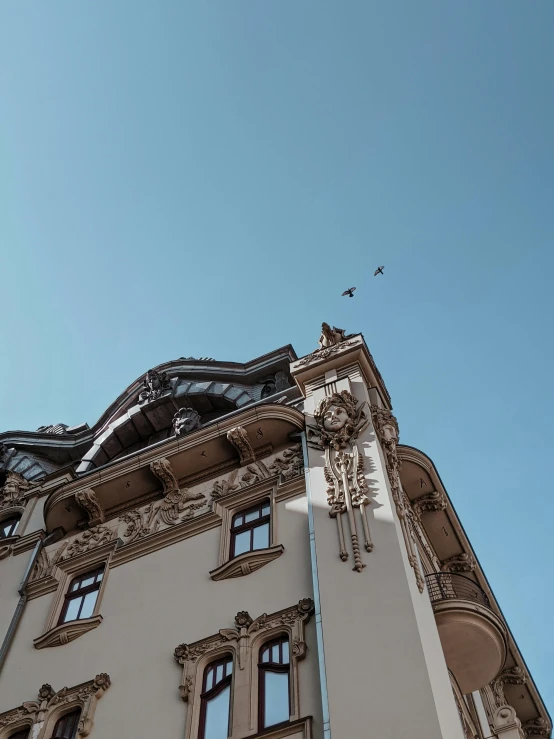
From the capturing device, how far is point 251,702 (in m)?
12.8

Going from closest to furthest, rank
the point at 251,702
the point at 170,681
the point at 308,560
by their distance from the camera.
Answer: the point at 251,702 → the point at 170,681 → the point at 308,560

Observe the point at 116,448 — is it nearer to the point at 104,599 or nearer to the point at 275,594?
the point at 104,599

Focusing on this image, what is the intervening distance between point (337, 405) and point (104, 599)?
21.3 ft

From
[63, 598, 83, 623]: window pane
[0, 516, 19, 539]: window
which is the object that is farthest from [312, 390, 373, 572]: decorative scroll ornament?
[0, 516, 19, 539]: window

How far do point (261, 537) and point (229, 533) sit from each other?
860 millimetres

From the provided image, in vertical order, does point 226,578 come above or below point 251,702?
above

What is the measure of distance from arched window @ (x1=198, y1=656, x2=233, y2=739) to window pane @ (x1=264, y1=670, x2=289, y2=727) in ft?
2.16

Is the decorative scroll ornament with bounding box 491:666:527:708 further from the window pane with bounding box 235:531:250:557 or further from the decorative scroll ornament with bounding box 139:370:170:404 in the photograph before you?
the decorative scroll ornament with bounding box 139:370:170:404

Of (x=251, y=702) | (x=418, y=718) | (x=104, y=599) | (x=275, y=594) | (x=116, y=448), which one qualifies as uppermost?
(x=116, y=448)

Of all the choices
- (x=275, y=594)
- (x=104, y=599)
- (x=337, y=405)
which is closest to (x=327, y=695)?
(x=275, y=594)

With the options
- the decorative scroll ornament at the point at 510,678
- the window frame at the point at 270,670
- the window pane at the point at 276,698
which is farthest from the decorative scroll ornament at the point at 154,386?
the window pane at the point at 276,698

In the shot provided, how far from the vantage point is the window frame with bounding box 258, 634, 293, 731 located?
40.8 feet

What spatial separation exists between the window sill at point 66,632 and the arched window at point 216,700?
337 centimetres

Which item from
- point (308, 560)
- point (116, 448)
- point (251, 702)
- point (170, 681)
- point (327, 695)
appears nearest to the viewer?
point (327, 695)
